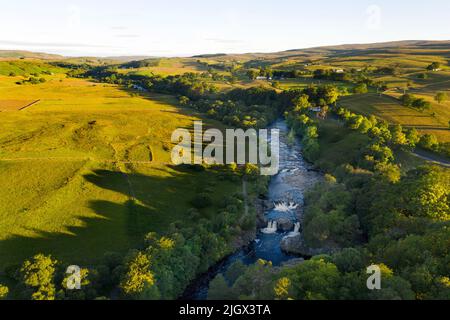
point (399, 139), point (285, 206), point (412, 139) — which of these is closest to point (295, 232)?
point (285, 206)

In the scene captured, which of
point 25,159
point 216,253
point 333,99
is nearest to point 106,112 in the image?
point 25,159

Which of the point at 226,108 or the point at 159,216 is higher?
the point at 226,108

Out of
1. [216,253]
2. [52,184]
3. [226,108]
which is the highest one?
[226,108]

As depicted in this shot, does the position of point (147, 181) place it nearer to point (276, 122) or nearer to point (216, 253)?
point (216, 253)

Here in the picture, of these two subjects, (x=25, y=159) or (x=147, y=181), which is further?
(x=25, y=159)

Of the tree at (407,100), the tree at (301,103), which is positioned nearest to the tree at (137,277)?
the tree at (301,103)

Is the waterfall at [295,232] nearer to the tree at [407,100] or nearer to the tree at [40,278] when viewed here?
the tree at [40,278]
